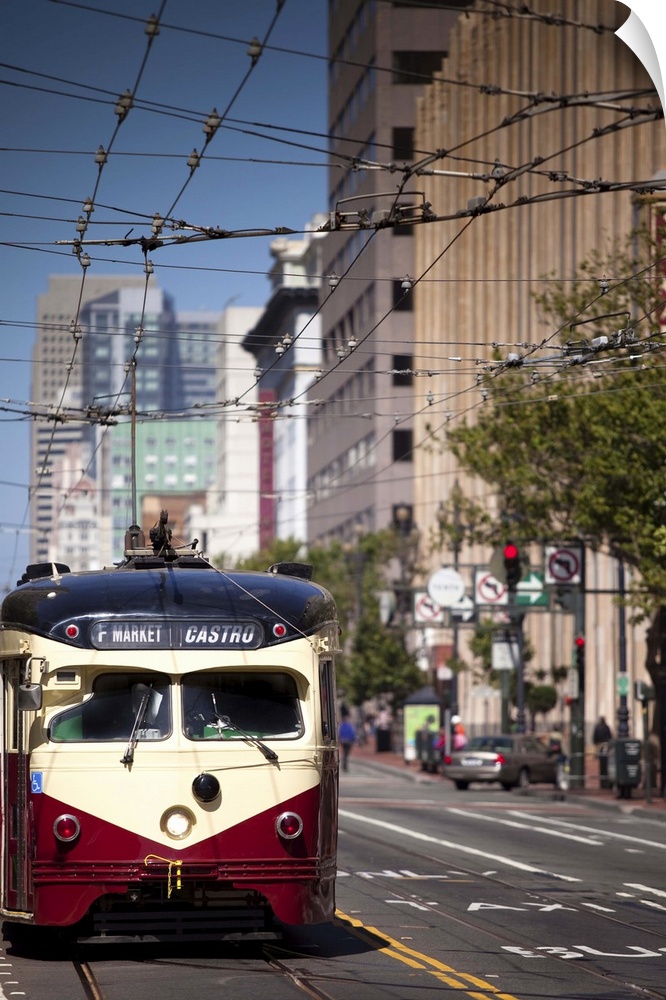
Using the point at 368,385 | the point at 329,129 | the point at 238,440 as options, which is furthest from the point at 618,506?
the point at 238,440

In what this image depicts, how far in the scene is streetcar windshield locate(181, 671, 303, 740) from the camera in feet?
43.0

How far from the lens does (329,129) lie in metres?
108

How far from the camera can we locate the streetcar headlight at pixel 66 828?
41.5ft

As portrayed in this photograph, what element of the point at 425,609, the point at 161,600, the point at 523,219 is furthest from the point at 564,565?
the point at 523,219

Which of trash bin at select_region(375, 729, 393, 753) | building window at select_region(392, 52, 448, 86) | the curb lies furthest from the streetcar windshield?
building window at select_region(392, 52, 448, 86)

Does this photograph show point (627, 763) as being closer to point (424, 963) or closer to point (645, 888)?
point (645, 888)

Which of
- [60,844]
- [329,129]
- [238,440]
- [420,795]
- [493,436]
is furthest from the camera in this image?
[238,440]

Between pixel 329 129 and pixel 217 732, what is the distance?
98026mm

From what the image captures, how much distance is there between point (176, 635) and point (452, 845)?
1354 centimetres

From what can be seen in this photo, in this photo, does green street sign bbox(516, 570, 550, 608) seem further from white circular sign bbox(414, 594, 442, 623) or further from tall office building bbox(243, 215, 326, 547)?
tall office building bbox(243, 215, 326, 547)

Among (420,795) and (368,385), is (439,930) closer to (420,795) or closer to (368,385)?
(420,795)

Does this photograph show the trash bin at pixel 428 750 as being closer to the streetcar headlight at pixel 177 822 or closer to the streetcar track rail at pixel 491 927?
the streetcar track rail at pixel 491 927

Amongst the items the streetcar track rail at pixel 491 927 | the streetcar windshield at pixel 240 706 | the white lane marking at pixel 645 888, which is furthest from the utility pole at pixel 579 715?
the streetcar windshield at pixel 240 706

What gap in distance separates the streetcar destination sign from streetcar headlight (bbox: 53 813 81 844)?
127cm
